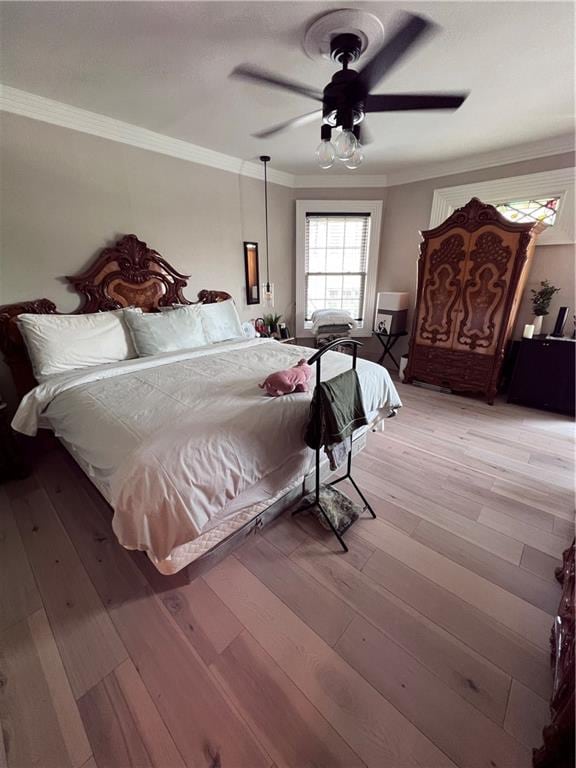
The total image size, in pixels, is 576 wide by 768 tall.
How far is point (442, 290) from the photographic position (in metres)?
3.44

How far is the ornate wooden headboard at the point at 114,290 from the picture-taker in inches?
86.1

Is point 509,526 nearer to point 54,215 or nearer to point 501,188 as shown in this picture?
point 501,188

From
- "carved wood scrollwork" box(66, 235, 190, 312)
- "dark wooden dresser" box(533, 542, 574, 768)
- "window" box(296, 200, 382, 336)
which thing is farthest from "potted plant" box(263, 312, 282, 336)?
"dark wooden dresser" box(533, 542, 574, 768)

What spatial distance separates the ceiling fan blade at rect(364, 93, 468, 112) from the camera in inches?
59.8

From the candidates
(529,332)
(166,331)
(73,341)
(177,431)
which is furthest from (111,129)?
(529,332)

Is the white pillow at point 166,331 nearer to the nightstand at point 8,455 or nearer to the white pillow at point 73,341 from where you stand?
the white pillow at point 73,341

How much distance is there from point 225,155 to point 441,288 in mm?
2800

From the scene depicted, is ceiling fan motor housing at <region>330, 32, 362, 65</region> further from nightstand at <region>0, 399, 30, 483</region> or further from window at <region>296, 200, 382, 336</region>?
nightstand at <region>0, 399, 30, 483</region>

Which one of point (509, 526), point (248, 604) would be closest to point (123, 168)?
point (248, 604)

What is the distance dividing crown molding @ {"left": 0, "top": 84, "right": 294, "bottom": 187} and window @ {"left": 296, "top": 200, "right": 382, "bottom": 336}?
1.03m

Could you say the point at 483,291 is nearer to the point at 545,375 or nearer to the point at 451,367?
the point at 451,367

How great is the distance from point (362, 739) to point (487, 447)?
223 centimetres

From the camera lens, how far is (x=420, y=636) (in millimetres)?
1218

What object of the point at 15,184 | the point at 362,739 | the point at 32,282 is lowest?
the point at 362,739
